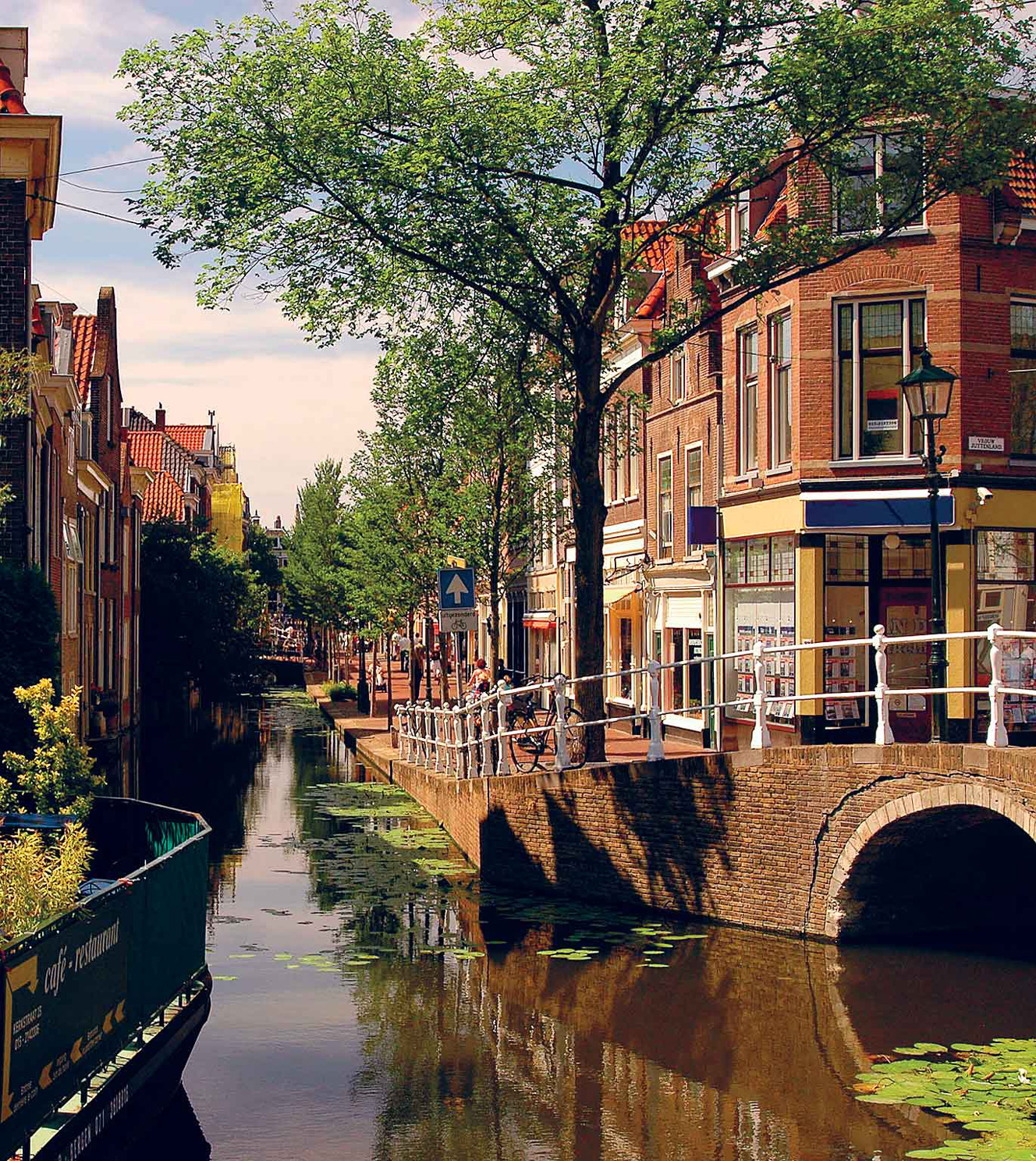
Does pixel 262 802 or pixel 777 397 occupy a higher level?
pixel 777 397

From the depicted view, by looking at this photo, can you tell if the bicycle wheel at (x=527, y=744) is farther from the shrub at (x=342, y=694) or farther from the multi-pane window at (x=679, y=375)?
the shrub at (x=342, y=694)

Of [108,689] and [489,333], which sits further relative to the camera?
[108,689]

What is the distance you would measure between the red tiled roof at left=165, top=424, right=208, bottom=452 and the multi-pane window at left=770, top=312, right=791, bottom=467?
105m

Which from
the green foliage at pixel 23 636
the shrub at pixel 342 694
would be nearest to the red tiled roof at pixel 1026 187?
the green foliage at pixel 23 636

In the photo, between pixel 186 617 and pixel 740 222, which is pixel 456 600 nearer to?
pixel 740 222

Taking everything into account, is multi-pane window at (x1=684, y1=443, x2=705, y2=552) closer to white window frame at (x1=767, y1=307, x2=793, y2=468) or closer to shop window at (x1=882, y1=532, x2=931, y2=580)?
white window frame at (x1=767, y1=307, x2=793, y2=468)

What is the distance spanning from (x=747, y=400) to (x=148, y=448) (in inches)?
2907

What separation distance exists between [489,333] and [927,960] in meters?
11.2

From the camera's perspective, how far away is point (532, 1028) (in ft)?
40.1

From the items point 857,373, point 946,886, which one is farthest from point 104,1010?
point 857,373

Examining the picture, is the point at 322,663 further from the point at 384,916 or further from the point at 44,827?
the point at 44,827

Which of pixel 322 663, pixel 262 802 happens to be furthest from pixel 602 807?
pixel 322 663

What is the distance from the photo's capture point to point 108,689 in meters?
41.2

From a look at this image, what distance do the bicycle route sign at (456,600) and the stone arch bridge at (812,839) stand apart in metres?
3.89
